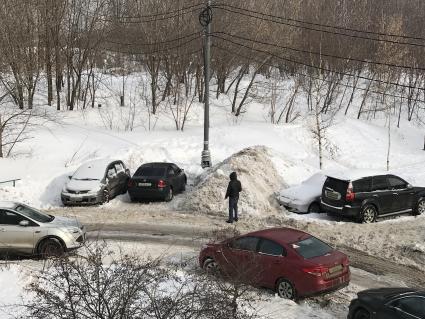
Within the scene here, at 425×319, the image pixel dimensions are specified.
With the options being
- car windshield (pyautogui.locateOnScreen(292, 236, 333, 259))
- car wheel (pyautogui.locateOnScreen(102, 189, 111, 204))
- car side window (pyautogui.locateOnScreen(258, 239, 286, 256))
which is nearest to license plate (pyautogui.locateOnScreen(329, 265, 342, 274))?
car windshield (pyautogui.locateOnScreen(292, 236, 333, 259))

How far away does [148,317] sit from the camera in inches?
287

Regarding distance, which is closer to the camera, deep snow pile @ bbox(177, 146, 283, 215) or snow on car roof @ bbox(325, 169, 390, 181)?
snow on car roof @ bbox(325, 169, 390, 181)

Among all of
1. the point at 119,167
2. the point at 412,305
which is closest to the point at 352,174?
the point at 412,305

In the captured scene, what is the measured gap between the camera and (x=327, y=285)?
36.4 feet

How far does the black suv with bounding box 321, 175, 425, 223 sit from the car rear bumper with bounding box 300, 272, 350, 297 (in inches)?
251

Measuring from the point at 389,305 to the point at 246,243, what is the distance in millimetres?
3833

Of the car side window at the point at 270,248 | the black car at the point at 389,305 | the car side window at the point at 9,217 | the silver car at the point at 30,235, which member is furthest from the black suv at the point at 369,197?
the car side window at the point at 9,217

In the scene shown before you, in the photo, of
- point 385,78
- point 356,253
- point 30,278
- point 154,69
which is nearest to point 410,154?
point 385,78

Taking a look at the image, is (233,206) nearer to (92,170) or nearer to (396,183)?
(396,183)

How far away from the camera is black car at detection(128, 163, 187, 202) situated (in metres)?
20.1

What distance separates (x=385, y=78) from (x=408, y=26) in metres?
20.6

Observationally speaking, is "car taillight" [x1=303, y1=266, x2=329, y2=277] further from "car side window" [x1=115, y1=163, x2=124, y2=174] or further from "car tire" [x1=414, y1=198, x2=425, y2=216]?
"car side window" [x1=115, y1=163, x2=124, y2=174]

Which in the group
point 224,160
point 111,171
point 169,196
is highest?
point 224,160

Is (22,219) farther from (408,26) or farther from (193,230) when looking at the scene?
(408,26)
